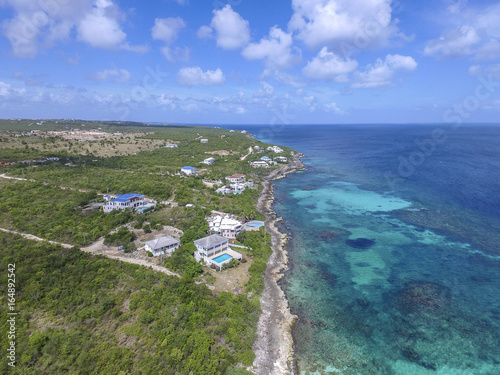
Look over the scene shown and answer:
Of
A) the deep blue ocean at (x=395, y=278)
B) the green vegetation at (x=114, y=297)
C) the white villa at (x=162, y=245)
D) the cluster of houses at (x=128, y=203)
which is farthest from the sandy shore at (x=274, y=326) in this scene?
the cluster of houses at (x=128, y=203)

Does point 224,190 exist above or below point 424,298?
above

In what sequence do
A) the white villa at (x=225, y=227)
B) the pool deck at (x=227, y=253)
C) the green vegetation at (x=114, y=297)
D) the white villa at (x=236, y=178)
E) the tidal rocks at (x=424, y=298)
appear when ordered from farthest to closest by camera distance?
the white villa at (x=236, y=178)
the white villa at (x=225, y=227)
the pool deck at (x=227, y=253)
the tidal rocks at (x=424, y=298)
the green vegetation at (x=114, y=297)

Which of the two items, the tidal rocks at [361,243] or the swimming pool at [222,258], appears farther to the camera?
the tidal rocks at [361,243]

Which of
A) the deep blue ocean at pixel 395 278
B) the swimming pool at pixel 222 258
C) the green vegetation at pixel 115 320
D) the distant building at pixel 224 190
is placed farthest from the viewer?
the distant building at pixel 224 190

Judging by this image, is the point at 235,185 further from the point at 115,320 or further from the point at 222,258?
the point at 115,320

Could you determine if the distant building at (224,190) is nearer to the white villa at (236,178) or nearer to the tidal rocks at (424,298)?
the white villa at (236,178)

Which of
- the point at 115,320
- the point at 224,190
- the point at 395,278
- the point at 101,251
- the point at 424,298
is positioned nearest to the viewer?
the point at 115,320

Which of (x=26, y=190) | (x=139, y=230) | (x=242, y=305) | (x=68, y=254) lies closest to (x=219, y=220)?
(x=139, y=230)

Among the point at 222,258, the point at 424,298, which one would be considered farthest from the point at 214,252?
the point at 424,298
